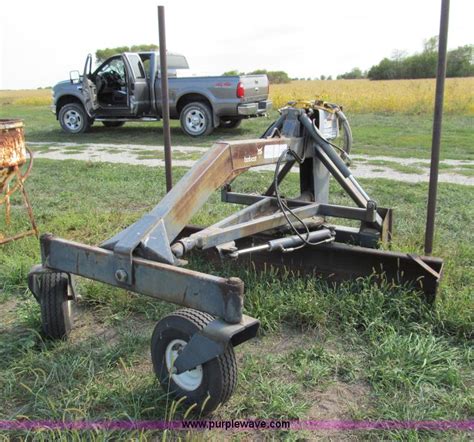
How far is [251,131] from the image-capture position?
14695 mm

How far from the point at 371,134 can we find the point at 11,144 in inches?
392

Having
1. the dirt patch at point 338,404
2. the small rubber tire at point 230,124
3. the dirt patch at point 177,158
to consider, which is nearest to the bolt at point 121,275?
the dirt patch at point 338,404

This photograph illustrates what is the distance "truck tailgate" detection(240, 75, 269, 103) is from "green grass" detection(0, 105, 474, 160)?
2.92ft

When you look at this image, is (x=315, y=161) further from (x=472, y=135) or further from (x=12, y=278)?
(x=472, y=135)

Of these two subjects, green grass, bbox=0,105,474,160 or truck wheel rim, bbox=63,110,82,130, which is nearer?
green grass, bbox=0,105,474,160

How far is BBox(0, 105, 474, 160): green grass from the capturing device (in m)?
11.0

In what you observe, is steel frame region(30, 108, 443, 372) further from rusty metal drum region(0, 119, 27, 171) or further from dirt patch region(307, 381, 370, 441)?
rusty metal drum region(0, 119, 27, 171)

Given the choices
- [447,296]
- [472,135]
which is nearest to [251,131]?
[472,135]

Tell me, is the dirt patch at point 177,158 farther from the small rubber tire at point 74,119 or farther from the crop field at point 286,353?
the crop field at point 286,353

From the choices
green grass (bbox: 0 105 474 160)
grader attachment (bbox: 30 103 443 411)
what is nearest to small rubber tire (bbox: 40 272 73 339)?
grader attachment (bbox: 30 103 443 411)

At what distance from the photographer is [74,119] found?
52.1 feet

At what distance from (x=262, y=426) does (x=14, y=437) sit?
3.67 ft

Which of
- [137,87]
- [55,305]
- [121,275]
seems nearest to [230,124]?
[137,87]

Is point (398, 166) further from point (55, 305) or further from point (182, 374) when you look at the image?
point (182, 374)
